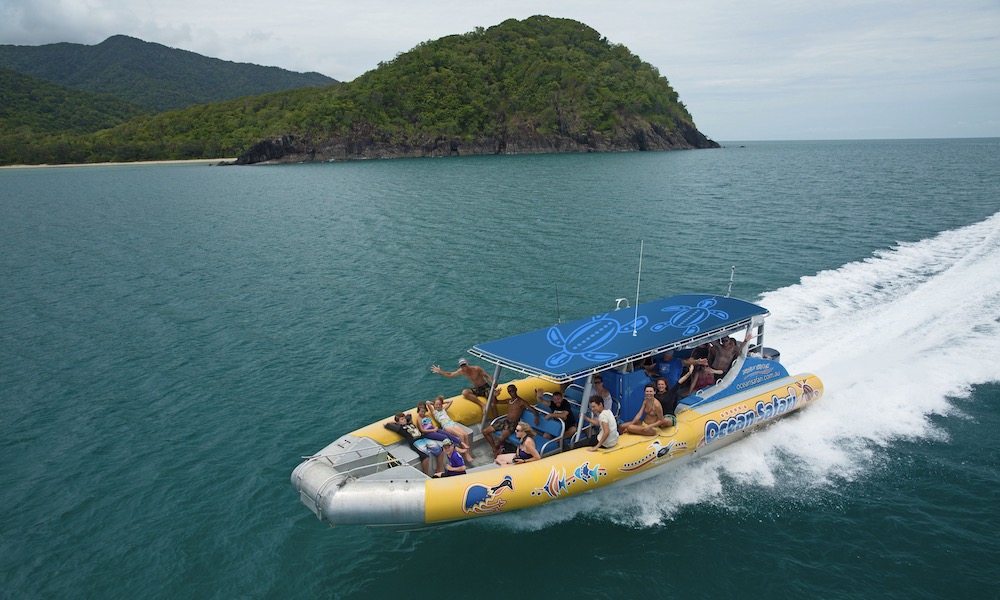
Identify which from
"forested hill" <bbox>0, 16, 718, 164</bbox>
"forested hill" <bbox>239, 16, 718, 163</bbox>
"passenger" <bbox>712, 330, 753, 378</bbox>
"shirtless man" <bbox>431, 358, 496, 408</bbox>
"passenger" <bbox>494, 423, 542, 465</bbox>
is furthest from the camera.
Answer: "forested hill" <bbox>0, 16, 718, 164</bbox>

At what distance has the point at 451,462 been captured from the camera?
1038 cm

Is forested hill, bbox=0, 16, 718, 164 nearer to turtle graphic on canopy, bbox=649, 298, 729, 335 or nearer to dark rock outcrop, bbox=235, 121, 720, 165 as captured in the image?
dark rock outcrop, bbox=235, 121, 720, 165

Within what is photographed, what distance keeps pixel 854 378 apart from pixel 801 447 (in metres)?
3.56

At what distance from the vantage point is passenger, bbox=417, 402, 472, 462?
1097 cm

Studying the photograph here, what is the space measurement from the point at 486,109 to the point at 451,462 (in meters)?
128

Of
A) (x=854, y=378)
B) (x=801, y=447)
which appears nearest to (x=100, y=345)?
(x=801, y=447)

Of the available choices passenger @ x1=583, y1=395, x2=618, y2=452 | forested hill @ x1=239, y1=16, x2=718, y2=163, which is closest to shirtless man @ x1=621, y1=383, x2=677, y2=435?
passenger @ x1=583, y1=395, x2=618, y2=452

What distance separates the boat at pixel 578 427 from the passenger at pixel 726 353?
104 mm

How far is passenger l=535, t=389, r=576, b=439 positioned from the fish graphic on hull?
3.12ft

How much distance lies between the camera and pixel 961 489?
10.9 metres

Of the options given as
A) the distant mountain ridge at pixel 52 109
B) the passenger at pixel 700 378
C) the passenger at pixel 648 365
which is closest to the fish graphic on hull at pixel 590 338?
the passenger at pixel 648 365

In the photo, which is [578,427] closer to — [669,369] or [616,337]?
[616,337]

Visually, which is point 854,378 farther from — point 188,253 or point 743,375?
point 188,253

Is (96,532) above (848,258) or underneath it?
underneath
